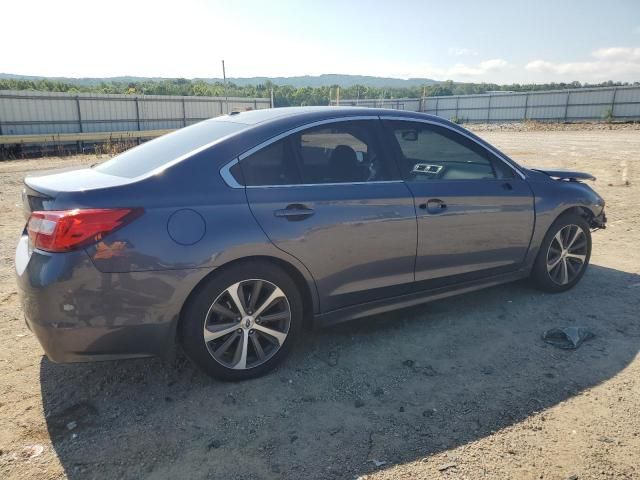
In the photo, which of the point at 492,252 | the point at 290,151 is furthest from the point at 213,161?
the point at 492,252

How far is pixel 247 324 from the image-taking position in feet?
10.2

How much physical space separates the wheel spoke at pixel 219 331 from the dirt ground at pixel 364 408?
37 centimetres

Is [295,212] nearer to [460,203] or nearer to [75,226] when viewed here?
[75,226]

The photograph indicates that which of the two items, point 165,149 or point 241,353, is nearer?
Answer: point 241,353

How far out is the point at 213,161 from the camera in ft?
9.94

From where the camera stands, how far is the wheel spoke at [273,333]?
3.18 meters

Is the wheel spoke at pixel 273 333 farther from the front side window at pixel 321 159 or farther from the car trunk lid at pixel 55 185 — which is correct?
the car trunk lid at pixel 55 185

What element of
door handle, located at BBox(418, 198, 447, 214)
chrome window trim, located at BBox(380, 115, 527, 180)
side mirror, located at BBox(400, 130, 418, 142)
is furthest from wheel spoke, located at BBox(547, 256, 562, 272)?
side mirror, located at BBox(400, 130, 418, 142)

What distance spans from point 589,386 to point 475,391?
29.6 inches

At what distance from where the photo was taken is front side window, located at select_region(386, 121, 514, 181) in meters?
3.78

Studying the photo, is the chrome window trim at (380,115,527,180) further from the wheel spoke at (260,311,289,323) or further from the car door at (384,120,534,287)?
the wheel spoke at (260,311,289,323)

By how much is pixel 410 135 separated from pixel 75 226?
8.21 feet

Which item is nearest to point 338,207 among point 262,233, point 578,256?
point 262,233

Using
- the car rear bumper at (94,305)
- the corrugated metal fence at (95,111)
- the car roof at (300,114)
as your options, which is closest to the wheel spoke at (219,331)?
the car rear bumper at (94,305)
